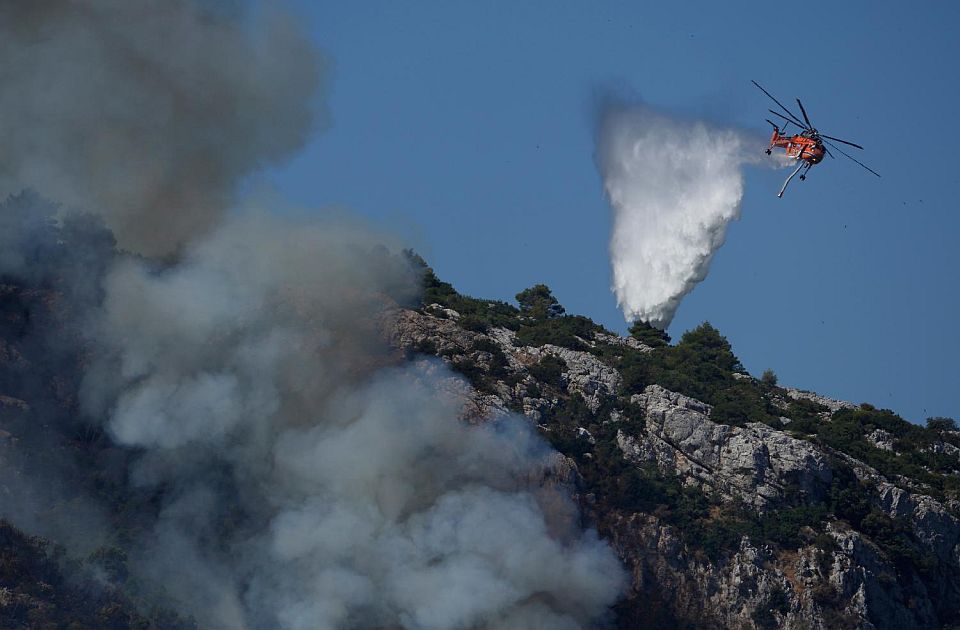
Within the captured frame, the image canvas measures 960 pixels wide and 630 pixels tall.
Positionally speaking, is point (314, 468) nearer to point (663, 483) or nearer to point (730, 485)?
point (663, 483)

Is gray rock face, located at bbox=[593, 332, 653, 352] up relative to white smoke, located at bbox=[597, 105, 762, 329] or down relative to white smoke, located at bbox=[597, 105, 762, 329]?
down

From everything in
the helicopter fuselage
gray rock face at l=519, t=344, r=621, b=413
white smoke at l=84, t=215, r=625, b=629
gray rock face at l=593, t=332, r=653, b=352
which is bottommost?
white smoke at l=84, t=215, r=625, b=629

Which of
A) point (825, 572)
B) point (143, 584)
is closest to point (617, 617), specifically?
point (825, 572)

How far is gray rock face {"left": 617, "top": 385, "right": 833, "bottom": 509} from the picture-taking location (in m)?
79.4

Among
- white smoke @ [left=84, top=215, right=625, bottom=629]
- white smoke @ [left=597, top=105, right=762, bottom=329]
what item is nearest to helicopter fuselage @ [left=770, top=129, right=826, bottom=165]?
white smoke @ [left=597, top=105, right=762, bottom=329]

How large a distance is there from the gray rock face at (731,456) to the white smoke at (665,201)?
872 inches

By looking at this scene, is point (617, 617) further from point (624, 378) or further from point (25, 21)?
point (25, 21)

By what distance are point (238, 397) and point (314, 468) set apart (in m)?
5.80

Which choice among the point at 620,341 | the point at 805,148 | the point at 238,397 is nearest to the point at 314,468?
the point at 238,397

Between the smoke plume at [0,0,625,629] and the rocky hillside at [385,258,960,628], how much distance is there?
2660 mm

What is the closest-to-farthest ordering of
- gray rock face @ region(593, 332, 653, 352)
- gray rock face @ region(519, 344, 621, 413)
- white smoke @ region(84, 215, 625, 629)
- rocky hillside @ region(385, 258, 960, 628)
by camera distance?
white smoke @ region(84, 215, 625, 629)
rocky hillside @ region(385, 258, 960, 628)
gray rock face @ region(519, 344, 621, 413)
gray rock face @ region(593, 332, 653, 352)

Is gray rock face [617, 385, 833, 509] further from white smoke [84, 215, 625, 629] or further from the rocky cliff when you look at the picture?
white smoke [84, 215, 625, 629]

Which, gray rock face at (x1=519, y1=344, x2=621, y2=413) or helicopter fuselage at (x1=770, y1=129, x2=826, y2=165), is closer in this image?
gray rock face at (x1=519, y1=344, x2=621, y2=413)

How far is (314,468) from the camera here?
7581 cm
